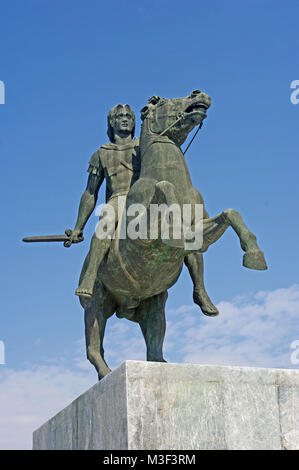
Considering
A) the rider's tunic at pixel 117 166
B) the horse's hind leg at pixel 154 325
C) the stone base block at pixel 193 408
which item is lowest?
the stone base block at pixel 193 408

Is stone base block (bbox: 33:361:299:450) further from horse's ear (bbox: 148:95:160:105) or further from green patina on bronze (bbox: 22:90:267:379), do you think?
horse's ear (bbox: 148:95:160:105)

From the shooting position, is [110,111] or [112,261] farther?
[110,111]

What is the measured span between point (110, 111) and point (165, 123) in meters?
1.31

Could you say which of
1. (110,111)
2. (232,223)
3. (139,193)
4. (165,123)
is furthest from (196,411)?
(110,111)

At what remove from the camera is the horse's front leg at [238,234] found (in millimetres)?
9281

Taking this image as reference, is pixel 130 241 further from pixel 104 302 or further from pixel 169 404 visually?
pixel 169 404

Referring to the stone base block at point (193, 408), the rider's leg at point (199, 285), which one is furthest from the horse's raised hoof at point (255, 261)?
the rider's leg at point (199, 285)

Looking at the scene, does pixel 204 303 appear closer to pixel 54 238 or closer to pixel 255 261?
pixel 255 261

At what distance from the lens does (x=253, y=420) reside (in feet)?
28.6

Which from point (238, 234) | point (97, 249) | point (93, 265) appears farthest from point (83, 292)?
point (238, 234)

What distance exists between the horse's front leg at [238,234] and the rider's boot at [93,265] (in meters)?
1.46

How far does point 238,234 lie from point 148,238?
3.72ft
